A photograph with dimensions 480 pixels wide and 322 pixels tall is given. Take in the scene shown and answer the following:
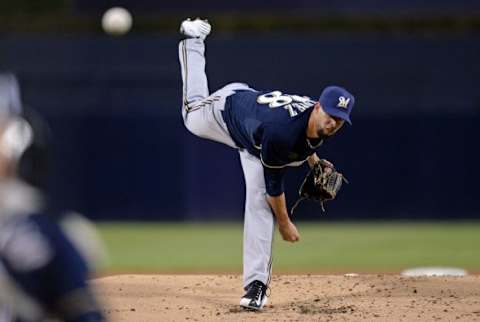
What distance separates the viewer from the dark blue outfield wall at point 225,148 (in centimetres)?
1212

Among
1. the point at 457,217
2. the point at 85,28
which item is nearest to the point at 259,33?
the point at 85,28

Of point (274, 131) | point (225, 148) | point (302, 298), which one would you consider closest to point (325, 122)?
point (274, 131)

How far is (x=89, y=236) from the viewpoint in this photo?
194 cm

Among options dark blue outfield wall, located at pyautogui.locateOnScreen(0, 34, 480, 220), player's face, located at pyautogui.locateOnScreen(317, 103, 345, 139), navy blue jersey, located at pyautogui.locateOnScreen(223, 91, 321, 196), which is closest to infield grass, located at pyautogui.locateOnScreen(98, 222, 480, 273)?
dark blue outfield wall, located at pyautogui.locateOnScreen(0, 34, 480, 220)

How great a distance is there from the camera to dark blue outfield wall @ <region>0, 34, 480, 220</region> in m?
12.1

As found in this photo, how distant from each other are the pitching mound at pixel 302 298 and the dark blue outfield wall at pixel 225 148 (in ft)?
17.5

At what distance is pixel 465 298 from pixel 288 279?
1.26 metres

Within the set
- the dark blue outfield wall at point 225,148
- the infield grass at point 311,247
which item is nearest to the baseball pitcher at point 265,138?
the infield grass at point 311,247

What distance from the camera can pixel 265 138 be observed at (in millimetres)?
5234

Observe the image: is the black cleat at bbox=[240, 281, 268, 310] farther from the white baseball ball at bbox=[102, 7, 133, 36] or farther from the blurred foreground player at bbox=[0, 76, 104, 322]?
the white baseball ball at bbox=[102, 7, 133, 36]

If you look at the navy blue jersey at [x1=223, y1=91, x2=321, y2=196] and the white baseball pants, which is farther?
the white baseball pants

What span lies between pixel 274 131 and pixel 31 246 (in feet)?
11.0

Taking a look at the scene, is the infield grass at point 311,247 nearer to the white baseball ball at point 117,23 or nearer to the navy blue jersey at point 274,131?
the white baseball ball at point 117,23

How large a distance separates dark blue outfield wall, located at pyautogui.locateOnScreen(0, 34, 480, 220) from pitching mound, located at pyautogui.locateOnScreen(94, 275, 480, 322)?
5321mm
